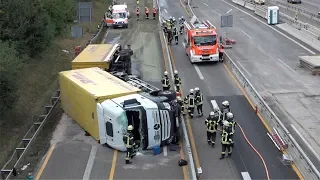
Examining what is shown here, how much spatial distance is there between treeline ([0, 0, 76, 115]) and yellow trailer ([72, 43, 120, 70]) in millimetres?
2809

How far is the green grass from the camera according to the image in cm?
2006

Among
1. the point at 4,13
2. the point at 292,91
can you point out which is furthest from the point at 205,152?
the point at 4,13

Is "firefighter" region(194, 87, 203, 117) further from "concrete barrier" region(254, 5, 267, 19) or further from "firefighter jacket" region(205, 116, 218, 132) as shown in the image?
"concrete barrier" region(254, 5, 267, 19)

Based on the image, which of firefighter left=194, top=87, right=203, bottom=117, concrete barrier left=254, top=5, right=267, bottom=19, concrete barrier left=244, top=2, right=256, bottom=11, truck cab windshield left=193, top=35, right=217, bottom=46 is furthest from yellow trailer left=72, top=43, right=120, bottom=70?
concrete barrier left=244, top=2, right=256, bottom=11

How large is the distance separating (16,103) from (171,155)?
28.1 feet

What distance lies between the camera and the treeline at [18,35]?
67.4ft

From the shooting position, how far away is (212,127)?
17.5 metres

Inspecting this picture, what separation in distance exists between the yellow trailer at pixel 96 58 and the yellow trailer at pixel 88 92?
6.52 feet

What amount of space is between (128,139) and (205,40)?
50.4 feet

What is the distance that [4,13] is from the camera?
26.6 meters

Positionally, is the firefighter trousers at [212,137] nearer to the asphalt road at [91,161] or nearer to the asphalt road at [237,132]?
the asphalt road at [237,132]

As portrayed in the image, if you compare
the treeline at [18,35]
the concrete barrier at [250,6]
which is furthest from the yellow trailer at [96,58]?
the concrete barrier at [250,6]

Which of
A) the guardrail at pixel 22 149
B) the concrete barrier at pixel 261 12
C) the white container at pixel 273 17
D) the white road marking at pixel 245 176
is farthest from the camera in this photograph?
the concrete barrier at pixel 261 12

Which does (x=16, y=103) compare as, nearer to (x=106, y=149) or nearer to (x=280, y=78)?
(x=106, y=149)
